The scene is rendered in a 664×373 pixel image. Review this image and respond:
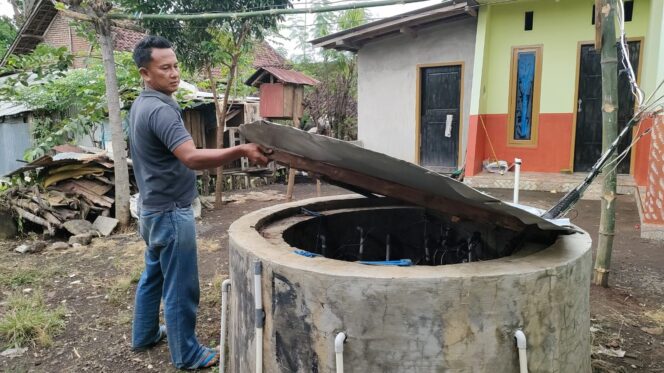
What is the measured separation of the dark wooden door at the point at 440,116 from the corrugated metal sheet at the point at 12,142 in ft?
33.2

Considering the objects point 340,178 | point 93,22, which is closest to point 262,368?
point 340,178

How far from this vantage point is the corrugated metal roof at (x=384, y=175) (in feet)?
6.35

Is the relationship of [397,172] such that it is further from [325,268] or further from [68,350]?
[68,350]

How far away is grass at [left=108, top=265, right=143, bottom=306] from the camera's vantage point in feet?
14.5

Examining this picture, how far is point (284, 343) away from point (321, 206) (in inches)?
66.7

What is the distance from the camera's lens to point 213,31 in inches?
329

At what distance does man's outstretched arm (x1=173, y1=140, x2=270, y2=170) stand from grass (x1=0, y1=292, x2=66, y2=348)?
2299 mm

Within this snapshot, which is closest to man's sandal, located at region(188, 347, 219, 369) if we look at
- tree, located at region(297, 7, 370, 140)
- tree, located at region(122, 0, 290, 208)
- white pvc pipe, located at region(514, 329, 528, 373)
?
white pvc pipe, located at region(514, 329, 528, 373)

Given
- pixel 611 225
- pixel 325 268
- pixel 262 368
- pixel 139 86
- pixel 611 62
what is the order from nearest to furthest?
1. pixel 325 268
2. pixel 262 368
3. pixel 611 62
4. pixel 611 225
5. pixel 139 86

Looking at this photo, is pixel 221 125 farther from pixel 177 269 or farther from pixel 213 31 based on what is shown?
pixel 177 269

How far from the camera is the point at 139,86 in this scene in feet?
30.0

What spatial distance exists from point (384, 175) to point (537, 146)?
7126 mm

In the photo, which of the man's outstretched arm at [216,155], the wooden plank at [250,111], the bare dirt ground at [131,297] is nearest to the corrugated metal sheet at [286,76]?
the wooden plank at [250,111]

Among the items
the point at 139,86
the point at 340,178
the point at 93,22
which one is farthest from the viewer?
the point at 139,86
